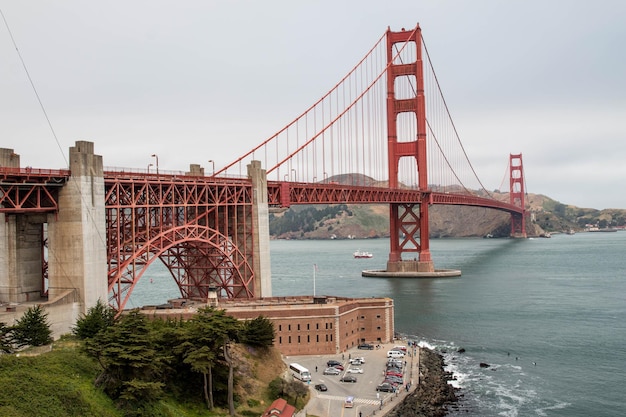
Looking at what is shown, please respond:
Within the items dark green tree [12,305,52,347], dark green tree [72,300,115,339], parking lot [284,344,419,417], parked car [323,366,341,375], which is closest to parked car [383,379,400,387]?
parking lot [284,344,419,417]

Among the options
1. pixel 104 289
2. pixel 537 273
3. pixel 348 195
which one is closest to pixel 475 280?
pixel 537 273

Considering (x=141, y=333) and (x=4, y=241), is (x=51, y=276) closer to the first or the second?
(x=4, y=241)

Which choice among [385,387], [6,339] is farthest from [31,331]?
[385,387]

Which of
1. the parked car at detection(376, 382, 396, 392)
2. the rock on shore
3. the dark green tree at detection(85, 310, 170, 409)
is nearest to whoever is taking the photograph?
the dark green tree at detection(85, 310, 170, 409)

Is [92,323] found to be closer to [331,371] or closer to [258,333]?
[258,333]

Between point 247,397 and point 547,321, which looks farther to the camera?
point 547,321

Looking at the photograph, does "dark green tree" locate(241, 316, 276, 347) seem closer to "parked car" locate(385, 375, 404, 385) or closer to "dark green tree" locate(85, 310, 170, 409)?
"dark green tree" locate(85, 310, 170, 409)
